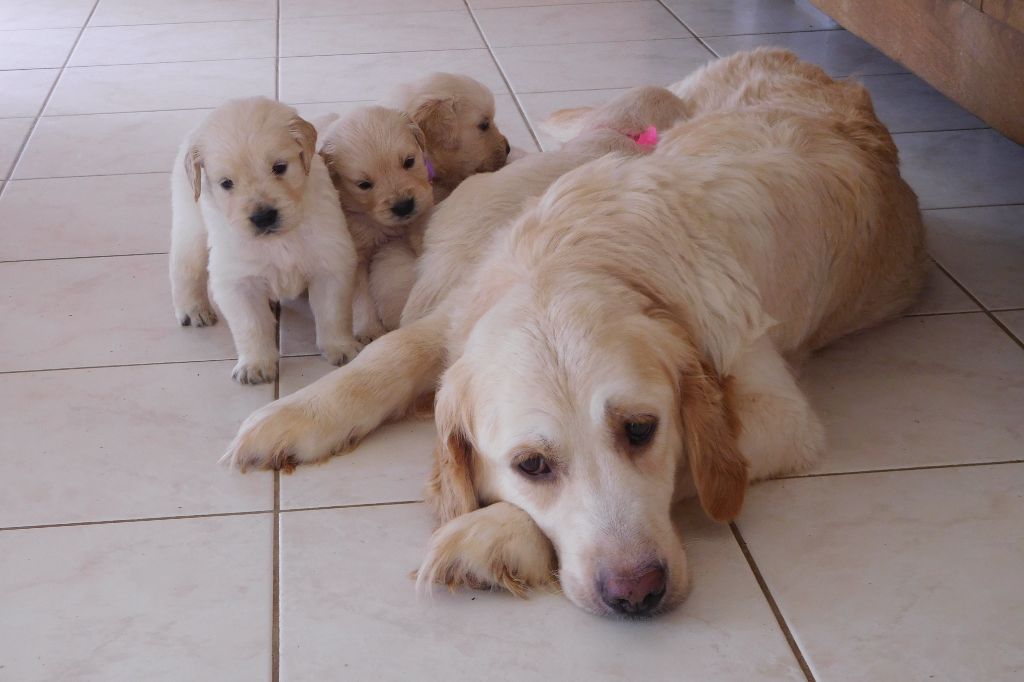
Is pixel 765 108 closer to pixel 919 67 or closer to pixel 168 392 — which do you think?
pixel 919 67

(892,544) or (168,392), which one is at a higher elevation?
(892,544)

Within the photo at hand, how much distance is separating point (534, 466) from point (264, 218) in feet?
2.82

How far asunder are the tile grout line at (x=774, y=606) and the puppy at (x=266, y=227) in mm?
891

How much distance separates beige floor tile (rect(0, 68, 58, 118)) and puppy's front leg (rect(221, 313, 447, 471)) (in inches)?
88.9

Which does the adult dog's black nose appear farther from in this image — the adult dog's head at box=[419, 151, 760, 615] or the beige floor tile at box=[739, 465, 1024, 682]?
the beige floor tile at box=[739, 465, 1024, 682]

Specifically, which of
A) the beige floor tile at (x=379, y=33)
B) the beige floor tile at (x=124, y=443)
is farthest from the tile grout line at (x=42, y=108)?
the beige floor tile at (x=124, y=443)

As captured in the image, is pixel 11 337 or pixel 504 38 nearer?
pixel 11 337

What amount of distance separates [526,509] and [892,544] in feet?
1.73

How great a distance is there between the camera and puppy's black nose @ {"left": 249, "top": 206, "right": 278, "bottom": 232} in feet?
6.89

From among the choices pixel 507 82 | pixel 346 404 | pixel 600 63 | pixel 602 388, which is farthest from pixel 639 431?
pixel 600 63

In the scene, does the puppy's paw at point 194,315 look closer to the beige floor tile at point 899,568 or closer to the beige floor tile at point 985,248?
the beige floor tile at point 899,568

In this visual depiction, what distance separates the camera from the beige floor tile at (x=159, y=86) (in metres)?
3.79

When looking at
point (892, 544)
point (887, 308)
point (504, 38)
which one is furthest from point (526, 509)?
point (504, 38)

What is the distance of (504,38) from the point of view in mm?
4477
